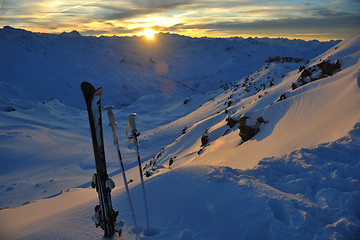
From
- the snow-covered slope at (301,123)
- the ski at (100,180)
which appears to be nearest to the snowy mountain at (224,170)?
the snow-covered slope at (301,123)

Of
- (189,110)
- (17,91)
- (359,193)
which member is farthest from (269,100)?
(17,91)

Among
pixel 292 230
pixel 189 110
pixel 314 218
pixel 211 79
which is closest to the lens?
pixel 292 230

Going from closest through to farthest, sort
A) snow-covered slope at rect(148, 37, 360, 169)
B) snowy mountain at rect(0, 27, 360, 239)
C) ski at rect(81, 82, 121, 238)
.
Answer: ski at rect(81, 82, 121, 238) < snowy mountain at rect(0, 27, 360, 239) < snow-covered slope at rect(148, 37, 360, 169)

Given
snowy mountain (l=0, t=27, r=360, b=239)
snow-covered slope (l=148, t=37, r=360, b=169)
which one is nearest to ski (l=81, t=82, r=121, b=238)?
snowy mountain (l=0, t=27, r=360, b=239)

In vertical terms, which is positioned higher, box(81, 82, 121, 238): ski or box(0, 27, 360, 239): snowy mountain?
box(81, 82, 121, 238): ski

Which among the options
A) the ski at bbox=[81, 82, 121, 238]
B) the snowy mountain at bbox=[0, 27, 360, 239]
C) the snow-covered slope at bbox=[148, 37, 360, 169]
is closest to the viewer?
the ski at bbox=[81, 82, 121, 238]

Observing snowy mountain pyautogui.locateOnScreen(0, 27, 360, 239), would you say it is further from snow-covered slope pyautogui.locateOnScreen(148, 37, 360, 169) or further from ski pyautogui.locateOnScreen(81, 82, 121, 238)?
ski pyautogui.locateOnScreen(81, 82, 121, 238)

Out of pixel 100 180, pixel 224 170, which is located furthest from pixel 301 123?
pixel 100 180

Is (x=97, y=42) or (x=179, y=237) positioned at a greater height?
(x=97, y=42)

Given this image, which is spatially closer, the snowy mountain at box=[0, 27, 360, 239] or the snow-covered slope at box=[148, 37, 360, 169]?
the snowy mountain at box=[0, 27, 360, 239]

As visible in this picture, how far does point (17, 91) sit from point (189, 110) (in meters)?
38.0

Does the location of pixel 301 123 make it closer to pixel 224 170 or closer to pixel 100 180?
pixel 224 170

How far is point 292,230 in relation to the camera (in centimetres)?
273

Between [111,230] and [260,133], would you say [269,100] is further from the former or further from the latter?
[111,230]
